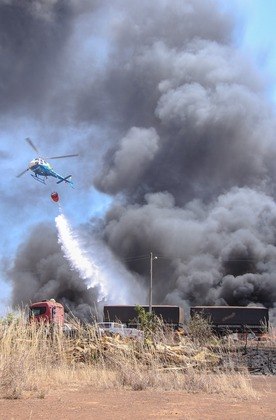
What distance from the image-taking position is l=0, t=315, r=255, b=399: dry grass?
8.69m

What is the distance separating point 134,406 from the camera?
7.64 m

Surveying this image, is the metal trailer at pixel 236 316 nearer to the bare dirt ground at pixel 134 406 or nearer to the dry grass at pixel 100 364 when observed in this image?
the dry grass at pixel 100 364

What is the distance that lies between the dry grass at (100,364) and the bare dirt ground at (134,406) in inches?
15.3

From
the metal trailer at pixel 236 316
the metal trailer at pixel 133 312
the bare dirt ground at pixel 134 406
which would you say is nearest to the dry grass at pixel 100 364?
the bare dirt ground at pixel 134 406

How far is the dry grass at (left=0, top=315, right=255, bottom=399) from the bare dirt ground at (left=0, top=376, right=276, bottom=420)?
39cm

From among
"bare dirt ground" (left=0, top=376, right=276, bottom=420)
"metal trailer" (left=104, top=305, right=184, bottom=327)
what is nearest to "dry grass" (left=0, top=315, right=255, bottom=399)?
"bare dirt ground" (left=0, top=376, right=276, bottom=420)

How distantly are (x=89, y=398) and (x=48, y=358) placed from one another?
7.16ft

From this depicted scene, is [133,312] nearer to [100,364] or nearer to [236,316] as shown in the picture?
[236,316]

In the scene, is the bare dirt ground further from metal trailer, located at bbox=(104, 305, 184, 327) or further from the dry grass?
metal trailer, located at bbox=(104, 305, 184, 327)

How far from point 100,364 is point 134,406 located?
14.2 feet

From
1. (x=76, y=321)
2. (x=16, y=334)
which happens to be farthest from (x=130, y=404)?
(x=76, y=321)

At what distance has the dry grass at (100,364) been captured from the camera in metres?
8.69

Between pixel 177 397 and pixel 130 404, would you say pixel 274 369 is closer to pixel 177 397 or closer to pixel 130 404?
pixel 177 397

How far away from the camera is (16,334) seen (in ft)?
31.0
